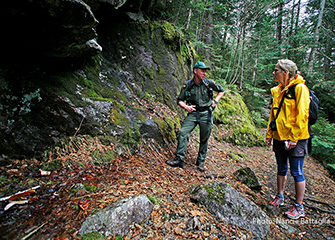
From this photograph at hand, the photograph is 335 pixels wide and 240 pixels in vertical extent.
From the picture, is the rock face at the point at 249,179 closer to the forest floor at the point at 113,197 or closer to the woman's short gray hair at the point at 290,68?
the forest floor at the point at 113,197

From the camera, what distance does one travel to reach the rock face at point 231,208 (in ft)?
7.63

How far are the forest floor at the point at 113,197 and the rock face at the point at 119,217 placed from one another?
0.24 ft

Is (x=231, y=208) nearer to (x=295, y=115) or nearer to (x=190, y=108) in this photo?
(x=295, y=115)

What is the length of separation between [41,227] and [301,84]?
4279mm

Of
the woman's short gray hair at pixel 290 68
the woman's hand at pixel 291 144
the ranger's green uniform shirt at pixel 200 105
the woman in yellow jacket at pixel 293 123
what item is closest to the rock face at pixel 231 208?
the woman in yellow jacket at pixel 293 123

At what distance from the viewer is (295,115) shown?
291 centimetres

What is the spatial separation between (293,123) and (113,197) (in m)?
3.30

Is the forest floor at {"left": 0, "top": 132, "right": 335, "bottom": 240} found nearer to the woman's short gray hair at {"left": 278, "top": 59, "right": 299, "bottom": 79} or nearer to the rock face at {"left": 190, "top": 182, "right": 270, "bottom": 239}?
the rock face at {"left": 190, "top": 182, "right": 270, "bottom": 239}

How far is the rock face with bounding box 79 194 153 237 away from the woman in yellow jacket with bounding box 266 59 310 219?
2797 mm

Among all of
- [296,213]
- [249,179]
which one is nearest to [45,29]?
[249,179]

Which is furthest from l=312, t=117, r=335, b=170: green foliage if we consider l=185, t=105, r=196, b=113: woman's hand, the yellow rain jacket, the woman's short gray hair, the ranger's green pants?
l=185, t=105, r=196, b=113: woman's hand

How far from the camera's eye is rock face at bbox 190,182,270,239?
2.32 meters

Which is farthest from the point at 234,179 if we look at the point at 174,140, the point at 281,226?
the point at 174,140

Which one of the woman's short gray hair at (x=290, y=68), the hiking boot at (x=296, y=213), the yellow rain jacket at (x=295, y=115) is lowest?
the hiking boot at (x=296, y=213)
